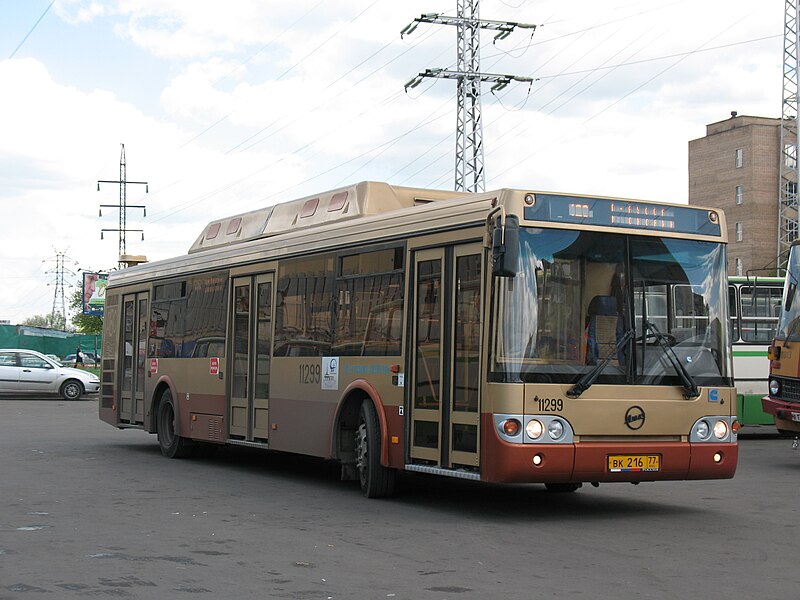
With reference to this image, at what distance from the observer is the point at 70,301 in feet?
420

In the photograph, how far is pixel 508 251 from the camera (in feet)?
36.0

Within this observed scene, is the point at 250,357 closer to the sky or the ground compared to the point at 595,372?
closer to the sky

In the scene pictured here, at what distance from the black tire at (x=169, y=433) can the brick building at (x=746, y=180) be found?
75183 mm

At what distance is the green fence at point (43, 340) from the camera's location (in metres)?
56.8

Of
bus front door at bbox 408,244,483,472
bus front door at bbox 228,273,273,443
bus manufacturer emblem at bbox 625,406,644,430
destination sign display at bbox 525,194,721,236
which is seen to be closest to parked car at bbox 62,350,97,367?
bus front door at bbox 228,273,273,443

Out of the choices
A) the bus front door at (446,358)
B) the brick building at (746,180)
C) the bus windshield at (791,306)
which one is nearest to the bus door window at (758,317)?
the bus windshield at (791,306)

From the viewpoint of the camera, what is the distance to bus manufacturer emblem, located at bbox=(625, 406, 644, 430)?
11.4 m

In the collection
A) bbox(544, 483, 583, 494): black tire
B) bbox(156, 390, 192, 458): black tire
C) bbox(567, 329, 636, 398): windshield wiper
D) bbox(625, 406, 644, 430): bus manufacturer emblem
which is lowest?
bbox(544, 483, 583, 494): black tire

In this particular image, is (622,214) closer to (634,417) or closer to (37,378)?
(634,417)

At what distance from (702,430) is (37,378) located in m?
31.8

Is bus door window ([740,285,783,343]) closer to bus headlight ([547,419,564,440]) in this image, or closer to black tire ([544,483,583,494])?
black tire ([544,483,583,494])

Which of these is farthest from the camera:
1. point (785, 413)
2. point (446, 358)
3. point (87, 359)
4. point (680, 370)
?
point (87, 359)

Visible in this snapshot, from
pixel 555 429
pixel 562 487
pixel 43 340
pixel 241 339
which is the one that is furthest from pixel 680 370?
pixel 43 340

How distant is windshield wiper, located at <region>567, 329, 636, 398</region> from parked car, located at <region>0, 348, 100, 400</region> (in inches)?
1205
